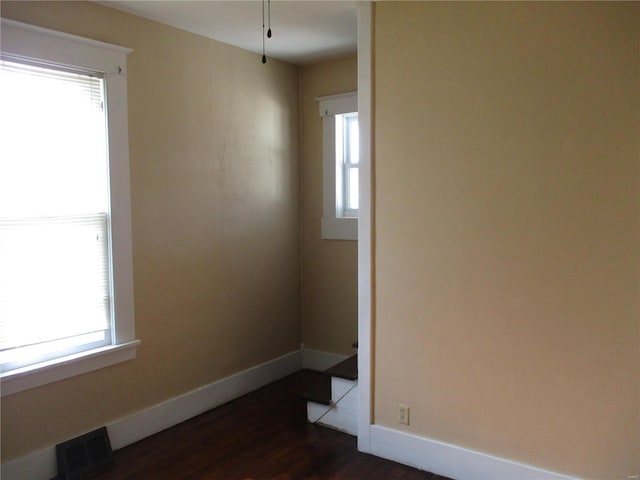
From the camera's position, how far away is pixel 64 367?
8.80ft

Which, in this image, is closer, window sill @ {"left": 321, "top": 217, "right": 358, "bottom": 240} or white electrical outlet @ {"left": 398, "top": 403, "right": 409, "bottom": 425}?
white electrical outlet @ {"left": 398, "top": 403, "right": 409, "bottom": 425}

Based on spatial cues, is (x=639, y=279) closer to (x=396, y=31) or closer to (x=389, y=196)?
(x=389, y=196)

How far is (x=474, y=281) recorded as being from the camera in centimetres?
256

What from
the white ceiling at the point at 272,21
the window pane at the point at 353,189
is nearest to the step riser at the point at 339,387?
the window pane at the point at 353,189

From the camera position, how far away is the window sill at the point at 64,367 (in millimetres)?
2482

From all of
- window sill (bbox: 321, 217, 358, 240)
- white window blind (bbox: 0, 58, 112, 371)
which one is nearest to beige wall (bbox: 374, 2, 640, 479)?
window sill (bbox: 321, 217, 358, 240)

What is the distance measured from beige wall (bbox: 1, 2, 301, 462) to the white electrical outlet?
141 cm


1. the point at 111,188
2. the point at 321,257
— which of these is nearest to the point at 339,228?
the point at 321,257

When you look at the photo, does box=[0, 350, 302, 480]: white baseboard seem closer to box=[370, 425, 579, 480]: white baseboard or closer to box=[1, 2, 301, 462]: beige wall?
box=[1, 2, 301, 462]: beige wall

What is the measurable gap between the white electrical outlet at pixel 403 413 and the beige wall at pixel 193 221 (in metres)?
1.41

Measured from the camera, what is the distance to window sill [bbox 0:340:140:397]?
8.14 ft

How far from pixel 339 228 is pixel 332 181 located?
15.0 inches

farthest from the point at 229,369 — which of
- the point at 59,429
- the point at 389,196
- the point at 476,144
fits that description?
the point at 476,144

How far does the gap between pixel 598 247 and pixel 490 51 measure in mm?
1039
